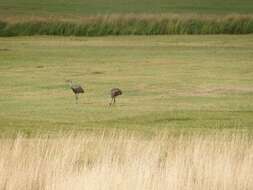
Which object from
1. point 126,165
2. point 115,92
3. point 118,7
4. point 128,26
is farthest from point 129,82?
point 118,7

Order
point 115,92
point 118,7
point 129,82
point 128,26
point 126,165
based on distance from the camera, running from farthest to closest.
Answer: point 118,7
point 128,26
point 129,82
point 115,92
point 126,165

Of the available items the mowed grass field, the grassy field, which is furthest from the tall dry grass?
the grassy field

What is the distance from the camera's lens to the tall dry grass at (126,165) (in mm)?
15078

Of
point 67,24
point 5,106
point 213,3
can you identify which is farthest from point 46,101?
point 213,3

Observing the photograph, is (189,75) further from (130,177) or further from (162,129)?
(130,177)

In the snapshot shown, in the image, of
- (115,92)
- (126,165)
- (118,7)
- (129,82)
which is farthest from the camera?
(118,7)

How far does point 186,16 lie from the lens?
203ft

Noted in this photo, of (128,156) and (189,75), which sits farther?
(189,75)

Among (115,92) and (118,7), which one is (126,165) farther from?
(118,7)

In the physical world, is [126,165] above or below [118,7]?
below

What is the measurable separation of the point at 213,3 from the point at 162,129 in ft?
196

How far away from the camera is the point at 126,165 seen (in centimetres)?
1588

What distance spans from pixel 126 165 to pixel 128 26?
4515 cm

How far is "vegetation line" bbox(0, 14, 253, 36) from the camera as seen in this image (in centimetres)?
6038
